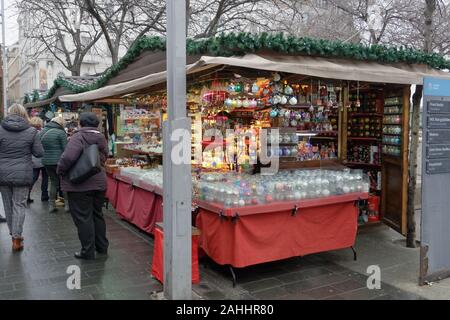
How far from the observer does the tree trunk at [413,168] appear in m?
5.83

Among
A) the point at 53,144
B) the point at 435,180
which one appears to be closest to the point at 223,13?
the point at 53,144

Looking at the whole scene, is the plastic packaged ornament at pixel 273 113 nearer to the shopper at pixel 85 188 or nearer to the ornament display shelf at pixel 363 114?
the ornament display shelf at pixel 363 114

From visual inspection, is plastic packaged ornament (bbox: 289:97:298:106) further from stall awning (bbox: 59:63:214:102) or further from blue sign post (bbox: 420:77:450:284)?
blue sign post (bbox: 420:77:450:284)

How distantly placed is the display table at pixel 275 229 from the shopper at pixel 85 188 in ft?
4.33

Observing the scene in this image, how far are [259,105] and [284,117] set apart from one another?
0.45 metres

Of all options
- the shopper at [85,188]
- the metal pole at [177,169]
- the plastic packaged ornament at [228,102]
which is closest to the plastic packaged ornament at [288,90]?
the plastic packaged ornament at [228,102]

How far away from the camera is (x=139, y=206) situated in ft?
22.0

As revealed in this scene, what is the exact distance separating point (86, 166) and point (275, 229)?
227 cm

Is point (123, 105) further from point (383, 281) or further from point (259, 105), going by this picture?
point (383, 281)

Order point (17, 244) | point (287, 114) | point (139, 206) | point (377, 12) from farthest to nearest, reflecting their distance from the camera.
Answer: point (377, 12)
point (139, 206)
point (287, 114)
point (17, 244)

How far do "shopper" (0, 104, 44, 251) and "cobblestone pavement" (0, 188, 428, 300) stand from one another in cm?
46

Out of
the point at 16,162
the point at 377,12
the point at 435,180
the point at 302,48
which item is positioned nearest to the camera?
the point at 435,180

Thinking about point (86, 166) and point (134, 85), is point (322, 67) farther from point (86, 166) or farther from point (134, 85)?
point (86, 166)

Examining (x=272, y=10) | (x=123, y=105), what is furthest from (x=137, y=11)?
(x=123, y=105)
